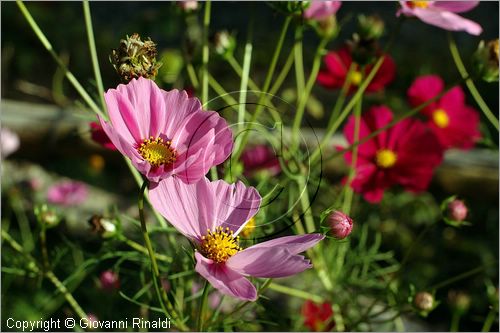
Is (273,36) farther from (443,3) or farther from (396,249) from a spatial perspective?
(443,3)

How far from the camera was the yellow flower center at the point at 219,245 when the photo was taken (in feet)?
1.27

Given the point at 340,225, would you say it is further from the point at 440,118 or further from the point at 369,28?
the point at 440,118

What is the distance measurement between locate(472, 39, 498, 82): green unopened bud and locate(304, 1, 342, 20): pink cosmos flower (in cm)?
14

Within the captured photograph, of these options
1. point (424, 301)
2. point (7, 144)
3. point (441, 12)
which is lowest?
point (424, 301)

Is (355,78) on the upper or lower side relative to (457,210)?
upper

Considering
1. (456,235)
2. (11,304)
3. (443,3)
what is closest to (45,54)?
(11,304)

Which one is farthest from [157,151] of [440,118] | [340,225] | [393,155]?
[440,118]

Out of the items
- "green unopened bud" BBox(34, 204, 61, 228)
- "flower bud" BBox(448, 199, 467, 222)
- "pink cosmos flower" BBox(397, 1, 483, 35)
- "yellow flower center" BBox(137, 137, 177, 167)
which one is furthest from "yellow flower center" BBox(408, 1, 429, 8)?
"green unopened bud" BBox(34, 204, 61, 228)

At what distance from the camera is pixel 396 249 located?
1.34 m

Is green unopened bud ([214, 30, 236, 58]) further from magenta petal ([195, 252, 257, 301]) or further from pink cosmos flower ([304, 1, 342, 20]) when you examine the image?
magenta petal ([195, 252, 257, 301])

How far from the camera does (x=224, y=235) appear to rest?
1.31 ft

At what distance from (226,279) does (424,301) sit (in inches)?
11.9

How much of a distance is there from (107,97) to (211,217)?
0.32ft

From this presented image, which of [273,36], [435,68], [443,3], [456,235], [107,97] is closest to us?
[107,97]
